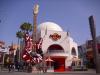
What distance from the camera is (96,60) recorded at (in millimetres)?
23516

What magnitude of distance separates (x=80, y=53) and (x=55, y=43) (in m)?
30.4

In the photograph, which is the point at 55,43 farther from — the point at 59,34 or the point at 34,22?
the point at 34,22

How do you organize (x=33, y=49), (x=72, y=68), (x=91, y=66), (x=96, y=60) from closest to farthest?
(x=96, y=60) → (x=33, y=49) → (x=72, y=68) → (x=91, y=66)

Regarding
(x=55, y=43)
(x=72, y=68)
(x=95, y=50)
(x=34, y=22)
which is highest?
(x=34, y=22)

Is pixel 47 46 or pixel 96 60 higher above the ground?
pixel 47 46

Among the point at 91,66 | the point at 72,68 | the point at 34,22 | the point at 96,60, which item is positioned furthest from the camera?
the point at 91,66

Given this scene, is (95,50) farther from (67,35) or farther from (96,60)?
(67,35)

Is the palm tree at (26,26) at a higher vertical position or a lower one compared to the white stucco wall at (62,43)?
higher

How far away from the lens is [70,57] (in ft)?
157

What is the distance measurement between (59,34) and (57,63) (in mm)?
7004

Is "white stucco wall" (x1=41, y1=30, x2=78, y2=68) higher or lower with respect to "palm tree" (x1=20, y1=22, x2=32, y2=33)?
lower

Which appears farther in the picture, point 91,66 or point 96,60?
point 91,66

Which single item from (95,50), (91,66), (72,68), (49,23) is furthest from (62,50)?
(95,50)

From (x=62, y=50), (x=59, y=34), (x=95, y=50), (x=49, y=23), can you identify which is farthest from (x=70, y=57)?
(x=95, y=50)
